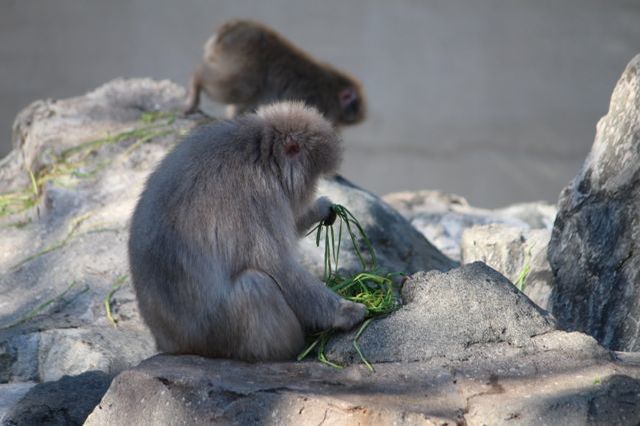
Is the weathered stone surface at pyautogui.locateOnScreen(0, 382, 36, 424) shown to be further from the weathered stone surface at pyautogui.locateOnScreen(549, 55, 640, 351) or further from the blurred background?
the blurred background

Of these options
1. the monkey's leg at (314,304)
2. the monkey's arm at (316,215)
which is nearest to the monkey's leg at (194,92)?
the monkey's arm at (316,215)

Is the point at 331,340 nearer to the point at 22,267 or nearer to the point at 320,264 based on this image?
the point at 320,264

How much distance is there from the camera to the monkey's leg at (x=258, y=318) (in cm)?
375

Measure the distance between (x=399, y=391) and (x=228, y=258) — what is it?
2.95 feet

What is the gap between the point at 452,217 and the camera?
8102 mm

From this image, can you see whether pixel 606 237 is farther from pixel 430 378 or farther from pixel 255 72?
pixel 255 72

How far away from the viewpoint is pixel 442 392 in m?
3.38

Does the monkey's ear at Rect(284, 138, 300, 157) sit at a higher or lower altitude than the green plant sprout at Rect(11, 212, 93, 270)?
higher

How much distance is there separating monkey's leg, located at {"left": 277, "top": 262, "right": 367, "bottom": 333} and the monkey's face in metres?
5.49

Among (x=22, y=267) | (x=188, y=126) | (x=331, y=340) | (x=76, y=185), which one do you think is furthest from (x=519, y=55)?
(x=331, y=340)

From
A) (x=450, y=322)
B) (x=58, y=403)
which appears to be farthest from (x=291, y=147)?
(x=58, y=403)

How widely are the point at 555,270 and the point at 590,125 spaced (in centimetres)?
705

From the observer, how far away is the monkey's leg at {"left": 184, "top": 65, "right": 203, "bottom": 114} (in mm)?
7766

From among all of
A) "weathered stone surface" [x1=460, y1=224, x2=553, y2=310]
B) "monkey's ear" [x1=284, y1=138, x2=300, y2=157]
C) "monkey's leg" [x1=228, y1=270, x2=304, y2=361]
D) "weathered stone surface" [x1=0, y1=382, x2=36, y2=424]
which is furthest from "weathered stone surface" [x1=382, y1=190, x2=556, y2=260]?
"weathered stone surface" [x1=0, y1=382, x2=36, y2=424]
